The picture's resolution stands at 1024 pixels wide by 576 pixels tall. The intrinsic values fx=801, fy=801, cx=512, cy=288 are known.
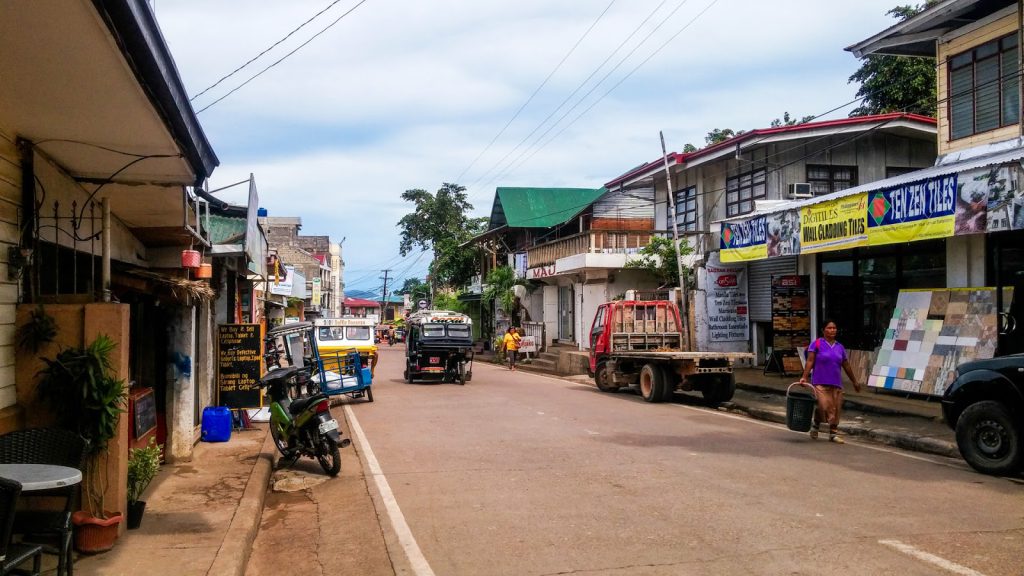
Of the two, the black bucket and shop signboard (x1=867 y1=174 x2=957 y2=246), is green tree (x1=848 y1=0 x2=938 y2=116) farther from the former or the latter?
the black bucket

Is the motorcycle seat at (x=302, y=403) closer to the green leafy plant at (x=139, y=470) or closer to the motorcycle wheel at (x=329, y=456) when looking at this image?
the motorcycle wheel at (x=329, y=456)

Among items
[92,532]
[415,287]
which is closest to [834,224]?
[92,532]

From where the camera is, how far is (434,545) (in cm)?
649

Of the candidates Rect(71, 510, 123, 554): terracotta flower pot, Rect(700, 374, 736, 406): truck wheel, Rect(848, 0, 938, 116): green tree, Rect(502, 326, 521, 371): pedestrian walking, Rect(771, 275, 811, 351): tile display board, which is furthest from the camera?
Rect(502, 326, 521, 371): pedestrian walking

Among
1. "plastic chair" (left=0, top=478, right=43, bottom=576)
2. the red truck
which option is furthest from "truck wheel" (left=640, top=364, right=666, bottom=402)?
"plastic chair" (left=0, top=478, right=43, bottom=576)

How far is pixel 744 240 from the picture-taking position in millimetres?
20203

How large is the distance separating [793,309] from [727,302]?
3.30m

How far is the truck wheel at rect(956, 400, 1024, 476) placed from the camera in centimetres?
873

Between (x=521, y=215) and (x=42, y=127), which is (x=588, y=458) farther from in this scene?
(x=521, y=215)

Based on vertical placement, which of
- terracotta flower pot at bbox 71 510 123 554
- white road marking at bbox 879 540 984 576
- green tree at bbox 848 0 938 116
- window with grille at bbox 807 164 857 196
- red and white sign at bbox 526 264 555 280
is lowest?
white road marking at bbox 879 540 984 576

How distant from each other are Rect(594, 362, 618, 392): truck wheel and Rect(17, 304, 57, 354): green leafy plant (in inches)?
595

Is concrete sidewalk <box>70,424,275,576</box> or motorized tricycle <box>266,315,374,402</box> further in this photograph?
motorized tricycle <box>266,315,374,402</box>

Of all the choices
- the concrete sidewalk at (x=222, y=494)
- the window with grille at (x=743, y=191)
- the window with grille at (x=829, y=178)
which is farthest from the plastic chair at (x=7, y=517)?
the window with grille at (x=829, y=178)

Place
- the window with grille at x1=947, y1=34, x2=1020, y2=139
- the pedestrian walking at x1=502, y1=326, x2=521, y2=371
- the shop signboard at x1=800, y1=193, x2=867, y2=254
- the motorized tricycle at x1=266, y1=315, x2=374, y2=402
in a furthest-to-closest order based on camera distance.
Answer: the pedestrian walking at x1=502, y1=326, x2=521, y2=371, the shop signboard at x1=800, y1=193, x2=867, y2=254, the window with grille at x1=947, y1=34, x2=1020, y2=139, the motorized tricycle at x1=266, y1=315, x2=374, y2=402
